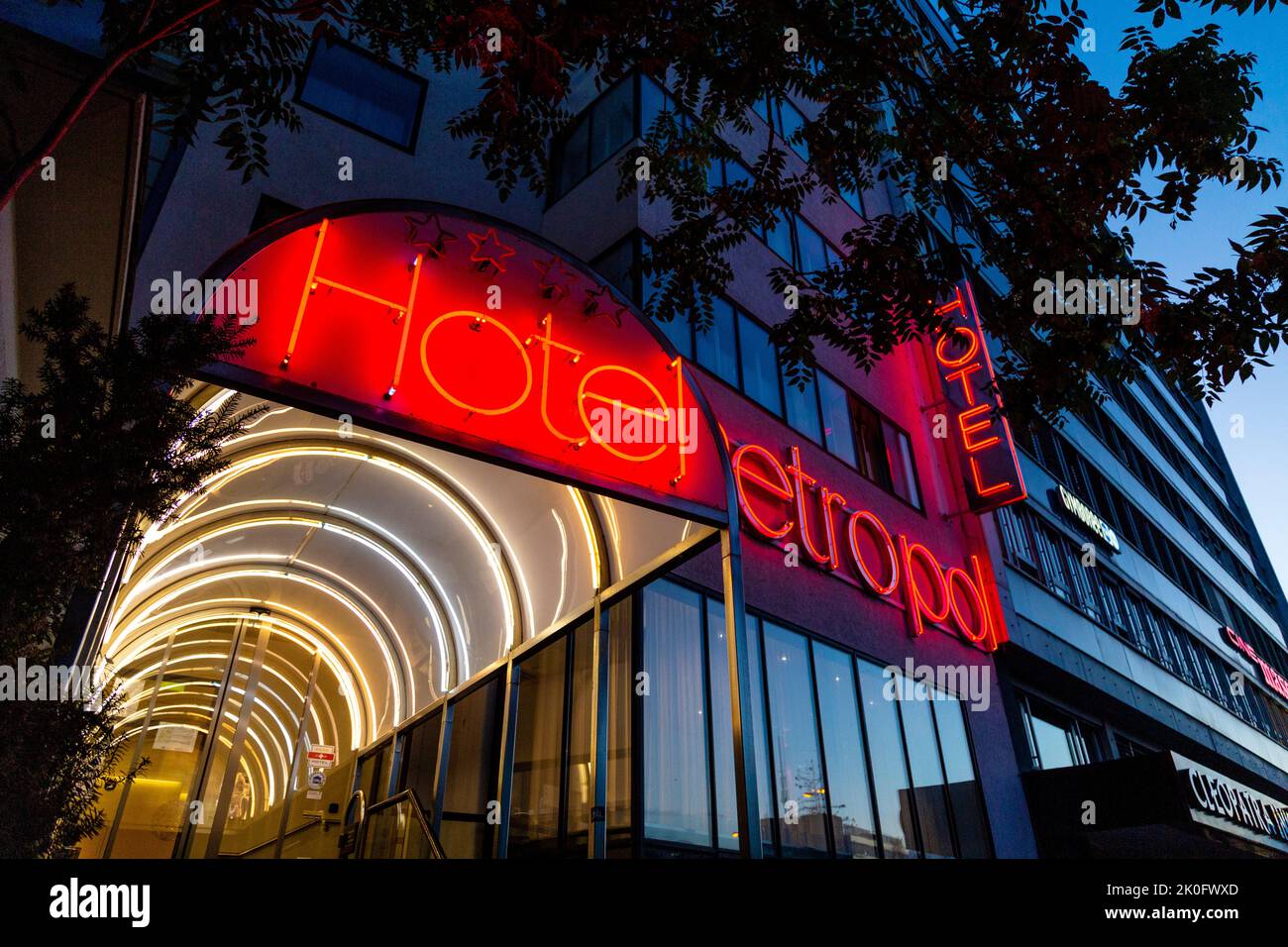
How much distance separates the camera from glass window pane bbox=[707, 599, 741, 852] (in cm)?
769

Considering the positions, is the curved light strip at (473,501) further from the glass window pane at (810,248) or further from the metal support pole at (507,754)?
the glass window pane at (810,248)

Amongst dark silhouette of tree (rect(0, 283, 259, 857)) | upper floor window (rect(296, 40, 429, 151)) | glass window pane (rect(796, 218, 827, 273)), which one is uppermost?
glass window pane (rect(796, 218, 827, 273))

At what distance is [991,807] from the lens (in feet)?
38.3

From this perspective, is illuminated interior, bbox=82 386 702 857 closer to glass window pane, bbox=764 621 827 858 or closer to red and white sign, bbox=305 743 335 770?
red and white sign, bbox=305 743 335 770

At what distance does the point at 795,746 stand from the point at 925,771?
3.18 metres

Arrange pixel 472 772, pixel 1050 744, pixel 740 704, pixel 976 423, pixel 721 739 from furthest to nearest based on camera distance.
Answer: pixel 976 423 → pixel 1050 744 → pixel 472 772 → pixel 721 739 → pixel 740 704

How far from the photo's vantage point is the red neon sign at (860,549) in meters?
10.3

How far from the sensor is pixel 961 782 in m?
11.5

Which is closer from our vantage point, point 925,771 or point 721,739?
point 721,739

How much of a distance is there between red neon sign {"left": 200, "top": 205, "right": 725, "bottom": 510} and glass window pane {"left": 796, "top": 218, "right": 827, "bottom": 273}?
942 cm

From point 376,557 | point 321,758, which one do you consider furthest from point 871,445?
point 321,758

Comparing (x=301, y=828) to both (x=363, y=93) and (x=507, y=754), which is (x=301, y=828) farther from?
(x=363, y=93)

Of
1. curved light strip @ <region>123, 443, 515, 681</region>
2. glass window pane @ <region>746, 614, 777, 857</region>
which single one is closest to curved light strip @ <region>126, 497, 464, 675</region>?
curved light strip @ <region>123, 443, 515, 681</region>

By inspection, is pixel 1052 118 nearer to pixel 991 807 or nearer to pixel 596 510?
pixel 596 510
